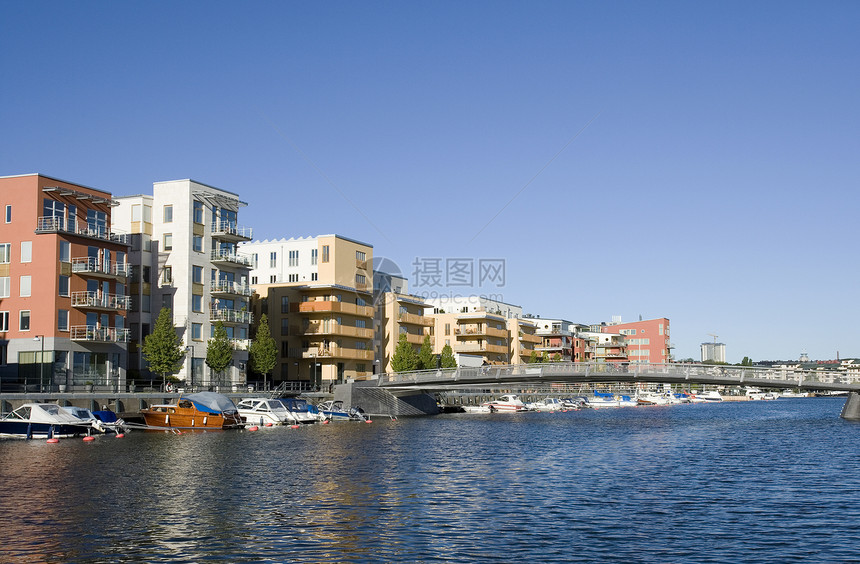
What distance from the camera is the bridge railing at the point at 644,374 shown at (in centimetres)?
9683

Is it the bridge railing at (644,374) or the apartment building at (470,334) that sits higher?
the apartment building at (470,334)

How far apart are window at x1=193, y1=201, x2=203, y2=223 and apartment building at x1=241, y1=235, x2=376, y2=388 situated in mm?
23656

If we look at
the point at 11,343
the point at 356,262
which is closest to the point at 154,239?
the point at 11,343

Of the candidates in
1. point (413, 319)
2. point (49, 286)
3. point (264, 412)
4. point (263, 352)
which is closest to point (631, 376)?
point (264, 412)

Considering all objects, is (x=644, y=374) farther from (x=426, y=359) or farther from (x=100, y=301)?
(x=100, y=301)

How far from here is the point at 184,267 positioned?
4284 inches

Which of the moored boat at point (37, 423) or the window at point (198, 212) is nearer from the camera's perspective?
the moored boat at point (37, 423)

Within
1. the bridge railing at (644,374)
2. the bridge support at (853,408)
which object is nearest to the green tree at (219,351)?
the bridge railing at (644,374)

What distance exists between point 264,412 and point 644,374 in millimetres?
40711

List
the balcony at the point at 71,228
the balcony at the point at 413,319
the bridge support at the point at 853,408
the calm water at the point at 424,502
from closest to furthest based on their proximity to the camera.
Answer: the calm water at the point at 424,502
the balcony at the point at 71,228
the bridge support at the point at 853,408
the balcony at the point at 413,319

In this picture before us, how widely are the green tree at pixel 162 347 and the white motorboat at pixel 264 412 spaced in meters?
13.3

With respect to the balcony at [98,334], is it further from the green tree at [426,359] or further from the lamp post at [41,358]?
the green tree at [426,359]

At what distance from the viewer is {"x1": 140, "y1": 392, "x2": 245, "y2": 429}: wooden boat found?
7719cm

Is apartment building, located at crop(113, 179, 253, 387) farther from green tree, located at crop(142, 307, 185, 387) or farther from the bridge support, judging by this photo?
the bridge support
